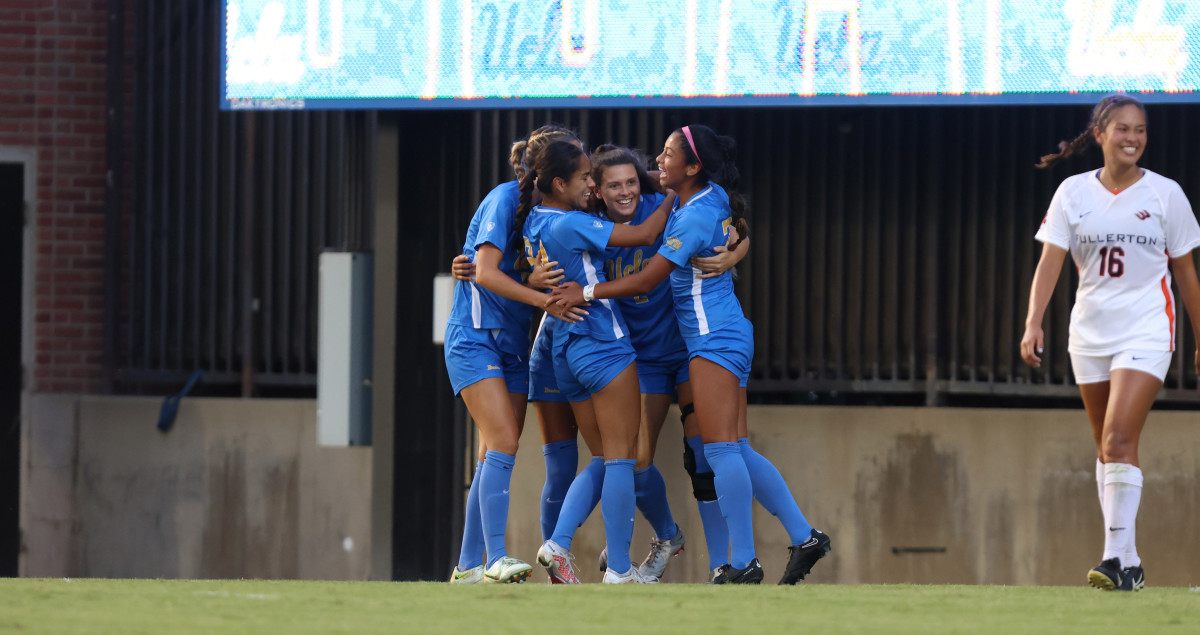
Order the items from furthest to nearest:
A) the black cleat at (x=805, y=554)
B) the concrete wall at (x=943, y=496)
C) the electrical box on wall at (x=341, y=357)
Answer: the electrical box on wall at (x=341, y=357) < the concrete wall at (x=943, y=496) < the black cleat at (x=805, y=554)

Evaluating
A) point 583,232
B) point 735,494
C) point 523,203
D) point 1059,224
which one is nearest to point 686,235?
point 583,232

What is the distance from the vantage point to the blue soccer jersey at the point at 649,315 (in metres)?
5.98

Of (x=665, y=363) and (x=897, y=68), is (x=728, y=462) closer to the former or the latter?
(x=665, y=363)

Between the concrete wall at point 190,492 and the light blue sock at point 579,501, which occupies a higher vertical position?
the light blue sock at point 579,501

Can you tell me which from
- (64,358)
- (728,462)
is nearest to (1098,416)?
(728,462)

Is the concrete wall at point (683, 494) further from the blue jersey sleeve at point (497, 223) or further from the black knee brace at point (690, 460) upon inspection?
the blue jersey sleeve at point (497, 223)

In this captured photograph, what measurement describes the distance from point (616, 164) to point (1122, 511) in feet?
7.44

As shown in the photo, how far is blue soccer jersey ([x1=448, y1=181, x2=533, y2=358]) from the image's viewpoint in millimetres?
5840

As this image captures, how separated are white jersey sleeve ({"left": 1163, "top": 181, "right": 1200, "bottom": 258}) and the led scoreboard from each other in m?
1.91

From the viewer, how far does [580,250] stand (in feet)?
18.7

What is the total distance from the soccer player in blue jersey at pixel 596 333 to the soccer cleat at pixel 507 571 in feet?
0.41

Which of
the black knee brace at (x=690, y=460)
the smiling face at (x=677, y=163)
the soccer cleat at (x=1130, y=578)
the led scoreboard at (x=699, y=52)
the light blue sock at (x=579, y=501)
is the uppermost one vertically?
the led scoreboard at (x=699, y=52)

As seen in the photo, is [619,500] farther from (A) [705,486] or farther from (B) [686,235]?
(B) [686,235]

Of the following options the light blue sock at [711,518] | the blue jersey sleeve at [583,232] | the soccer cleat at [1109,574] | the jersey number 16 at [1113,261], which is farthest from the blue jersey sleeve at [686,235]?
the soccer cleat at [1109,574]
